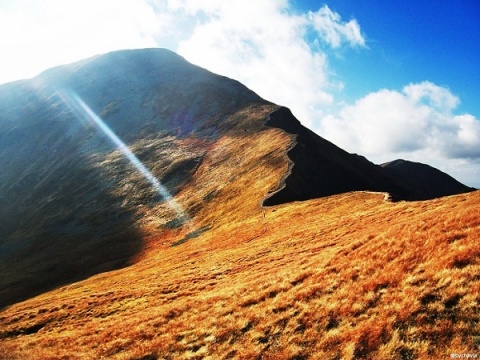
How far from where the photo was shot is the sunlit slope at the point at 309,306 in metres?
13.3

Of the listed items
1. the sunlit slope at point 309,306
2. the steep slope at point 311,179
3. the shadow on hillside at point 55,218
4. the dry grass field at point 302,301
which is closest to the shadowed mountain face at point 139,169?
the steep slope at point 311,179

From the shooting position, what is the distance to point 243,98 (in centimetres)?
15488

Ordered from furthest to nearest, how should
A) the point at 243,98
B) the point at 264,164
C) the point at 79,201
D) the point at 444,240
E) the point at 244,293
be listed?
1. the point at 243,98
2. the point at 79,201
3. the point at 264,164
4. the point at 244,293
5. the point at 444,240

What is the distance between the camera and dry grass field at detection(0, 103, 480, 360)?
13.5 m

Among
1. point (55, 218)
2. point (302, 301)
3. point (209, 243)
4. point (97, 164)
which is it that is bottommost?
point (55, 218)

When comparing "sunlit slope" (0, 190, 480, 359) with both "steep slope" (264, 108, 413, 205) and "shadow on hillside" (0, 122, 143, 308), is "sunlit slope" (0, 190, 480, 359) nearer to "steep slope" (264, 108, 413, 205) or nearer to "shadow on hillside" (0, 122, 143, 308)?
"steep slope" (264, 108, 413, 205)

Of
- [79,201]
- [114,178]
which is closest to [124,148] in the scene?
[114,178]

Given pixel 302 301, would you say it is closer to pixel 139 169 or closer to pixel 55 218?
pixel 55 218

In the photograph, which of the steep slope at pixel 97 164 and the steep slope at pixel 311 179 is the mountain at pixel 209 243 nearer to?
the steep slope at pixel 311 179

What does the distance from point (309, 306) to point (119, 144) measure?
14232cm

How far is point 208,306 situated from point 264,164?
63260mm

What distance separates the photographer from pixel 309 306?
17625 millimetres

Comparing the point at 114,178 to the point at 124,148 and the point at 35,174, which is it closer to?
the point at 124,148

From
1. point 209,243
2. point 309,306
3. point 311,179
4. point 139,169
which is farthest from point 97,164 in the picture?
point 309,306
